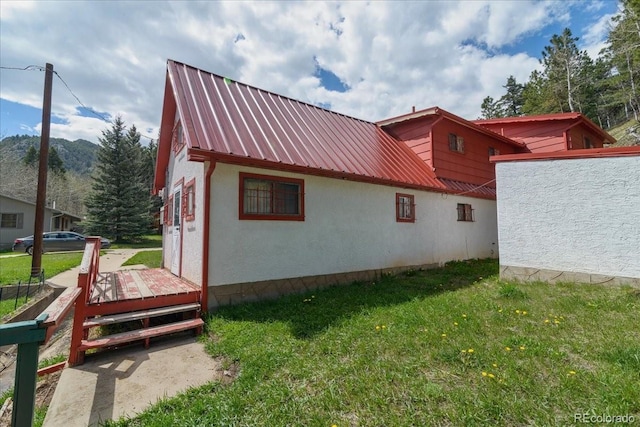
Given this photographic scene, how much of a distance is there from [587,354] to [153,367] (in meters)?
5.28

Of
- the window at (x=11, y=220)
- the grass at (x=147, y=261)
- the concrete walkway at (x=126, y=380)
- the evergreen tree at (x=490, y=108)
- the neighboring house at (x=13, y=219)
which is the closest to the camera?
the concrete walkway at (x=126, y=380)

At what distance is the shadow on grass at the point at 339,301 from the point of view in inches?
200

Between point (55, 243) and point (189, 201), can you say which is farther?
point (55, 243)

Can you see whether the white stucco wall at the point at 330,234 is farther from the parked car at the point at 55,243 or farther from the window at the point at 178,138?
the parked car at the point at 55,243

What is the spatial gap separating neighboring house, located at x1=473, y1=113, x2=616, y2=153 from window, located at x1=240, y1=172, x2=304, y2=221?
11.5 metres

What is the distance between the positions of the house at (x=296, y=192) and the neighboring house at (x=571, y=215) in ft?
8.68

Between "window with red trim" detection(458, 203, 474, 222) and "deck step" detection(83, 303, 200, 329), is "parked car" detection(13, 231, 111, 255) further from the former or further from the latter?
"window with red trim" detection(458, 203, 474, 222)

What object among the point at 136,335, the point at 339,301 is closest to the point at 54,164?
the point at 136,335

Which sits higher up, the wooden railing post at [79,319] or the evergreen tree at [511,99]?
the evergreen tree at [511,99]

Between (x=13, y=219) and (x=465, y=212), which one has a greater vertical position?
(x=13, y=219)

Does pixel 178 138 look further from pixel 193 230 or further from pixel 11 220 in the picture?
pixel 11 220

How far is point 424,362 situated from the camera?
3.48 m

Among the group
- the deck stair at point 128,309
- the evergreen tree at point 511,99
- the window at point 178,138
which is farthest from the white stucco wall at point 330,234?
the evergreen tree at point 511,99

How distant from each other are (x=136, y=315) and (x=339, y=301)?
351 centimetres
